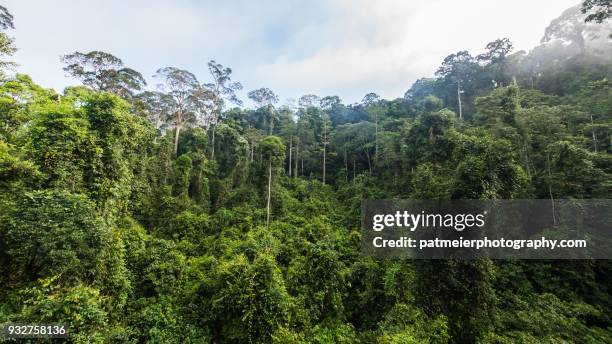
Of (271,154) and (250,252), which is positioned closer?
(250,252)

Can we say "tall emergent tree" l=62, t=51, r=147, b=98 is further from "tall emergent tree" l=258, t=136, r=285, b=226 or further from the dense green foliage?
"tall emergent tree" l=258, t=136, r=285, b=226

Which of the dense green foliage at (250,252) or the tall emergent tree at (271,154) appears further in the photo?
the tall emergent tree at (271,154)

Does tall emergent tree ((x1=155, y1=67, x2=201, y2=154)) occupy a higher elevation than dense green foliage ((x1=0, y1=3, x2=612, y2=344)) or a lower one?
higher

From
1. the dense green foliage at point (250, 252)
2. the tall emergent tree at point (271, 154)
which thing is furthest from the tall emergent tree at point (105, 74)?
the tall emergent tree at point (271, 154)

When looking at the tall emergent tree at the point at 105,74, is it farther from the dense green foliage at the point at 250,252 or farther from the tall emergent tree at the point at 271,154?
the tall emergent tree at the point at 271,154

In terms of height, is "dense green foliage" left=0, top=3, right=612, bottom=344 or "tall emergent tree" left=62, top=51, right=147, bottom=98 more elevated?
"tall emergent tree" left=62, top=51, right=147, bottom=98

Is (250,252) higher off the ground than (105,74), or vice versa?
(105,74)

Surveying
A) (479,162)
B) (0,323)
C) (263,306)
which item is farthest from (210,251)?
(479,162)

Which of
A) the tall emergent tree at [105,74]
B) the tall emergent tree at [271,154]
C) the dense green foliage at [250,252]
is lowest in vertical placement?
the dense green foliage at [250,252]

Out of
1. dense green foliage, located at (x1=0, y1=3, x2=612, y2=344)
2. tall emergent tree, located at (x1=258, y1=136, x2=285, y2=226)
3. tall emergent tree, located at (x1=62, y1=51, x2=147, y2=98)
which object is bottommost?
dense green foliage, located at (x1=0, y1=3, x2=612, y2=344)

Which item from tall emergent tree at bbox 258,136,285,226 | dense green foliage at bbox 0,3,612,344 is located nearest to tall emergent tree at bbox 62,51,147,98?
dense green foliage at bbox 0,3,612,344

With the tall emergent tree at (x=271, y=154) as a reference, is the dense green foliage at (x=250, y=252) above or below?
below

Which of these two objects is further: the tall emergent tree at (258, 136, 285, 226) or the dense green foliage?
the tall emergent tree at (258, 136, 285, 226)

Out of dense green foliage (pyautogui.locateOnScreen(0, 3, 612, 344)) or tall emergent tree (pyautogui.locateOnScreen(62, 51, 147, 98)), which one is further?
tall emergent tree (pyautogui.locateOnScreen(62, 51, 147, 98))
